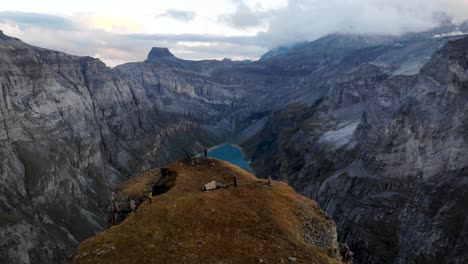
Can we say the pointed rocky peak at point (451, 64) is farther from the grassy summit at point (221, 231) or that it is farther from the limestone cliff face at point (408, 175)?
the grassy summit at point (221, 231)

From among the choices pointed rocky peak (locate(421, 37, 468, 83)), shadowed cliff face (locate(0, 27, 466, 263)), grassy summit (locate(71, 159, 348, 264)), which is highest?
pointed rocky peak (locate(421, 37, 468, 83))

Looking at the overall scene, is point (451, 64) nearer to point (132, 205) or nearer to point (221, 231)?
point (132, 205)

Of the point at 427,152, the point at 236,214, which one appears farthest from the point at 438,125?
the point at 236,214

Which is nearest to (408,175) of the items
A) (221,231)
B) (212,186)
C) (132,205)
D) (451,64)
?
(451,64)

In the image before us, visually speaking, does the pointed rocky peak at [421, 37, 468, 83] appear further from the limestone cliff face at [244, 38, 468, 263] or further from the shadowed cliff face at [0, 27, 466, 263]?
the shadowed cliff face at [0, 27, 466, 263]

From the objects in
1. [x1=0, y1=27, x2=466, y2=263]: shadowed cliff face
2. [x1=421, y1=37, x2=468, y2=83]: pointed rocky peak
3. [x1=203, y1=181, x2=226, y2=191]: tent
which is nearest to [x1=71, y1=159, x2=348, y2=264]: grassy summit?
[x1=203, y1=181, x2=226, y2=191]: tent

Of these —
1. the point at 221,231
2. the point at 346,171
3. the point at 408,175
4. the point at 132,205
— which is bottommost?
the point at 346,171
